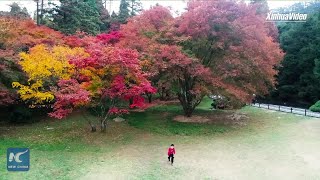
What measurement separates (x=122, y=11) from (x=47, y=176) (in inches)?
1560

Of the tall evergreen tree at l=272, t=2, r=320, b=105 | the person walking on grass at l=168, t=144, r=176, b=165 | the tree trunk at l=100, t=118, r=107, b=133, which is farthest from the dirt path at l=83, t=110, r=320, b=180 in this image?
the tall evergreen tree at l=272, t=2, r=320, b=105

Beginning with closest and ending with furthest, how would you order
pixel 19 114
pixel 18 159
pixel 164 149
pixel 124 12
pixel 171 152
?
1. pixel 171 152
2. pixel 18 159
3. pixel 164 149
4. pixel 19 114
5. pixel 124 12

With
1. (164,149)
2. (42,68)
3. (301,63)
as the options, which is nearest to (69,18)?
(42,68)

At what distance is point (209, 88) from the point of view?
79.2ft

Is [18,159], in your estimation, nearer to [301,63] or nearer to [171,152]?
[171,152]

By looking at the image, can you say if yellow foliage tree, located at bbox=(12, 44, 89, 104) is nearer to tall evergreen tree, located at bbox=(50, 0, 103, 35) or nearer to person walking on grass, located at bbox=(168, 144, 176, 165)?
person walking on grass, located at bbox=(168, 144, 176, 165)

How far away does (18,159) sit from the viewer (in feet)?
54.4

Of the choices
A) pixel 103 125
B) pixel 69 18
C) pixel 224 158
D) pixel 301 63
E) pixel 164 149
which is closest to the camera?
pixel 224 158

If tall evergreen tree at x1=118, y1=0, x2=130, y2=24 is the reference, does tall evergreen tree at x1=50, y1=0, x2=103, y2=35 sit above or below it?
below

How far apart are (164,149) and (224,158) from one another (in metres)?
3.62

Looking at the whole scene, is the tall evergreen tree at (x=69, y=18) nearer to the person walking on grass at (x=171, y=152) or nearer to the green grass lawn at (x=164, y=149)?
the green grass lawn at (x=164, y=149)

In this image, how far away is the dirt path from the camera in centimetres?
1459

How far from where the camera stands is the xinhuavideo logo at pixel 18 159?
15106 mm

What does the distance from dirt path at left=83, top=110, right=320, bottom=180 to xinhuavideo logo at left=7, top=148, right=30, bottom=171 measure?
3.34 meters
